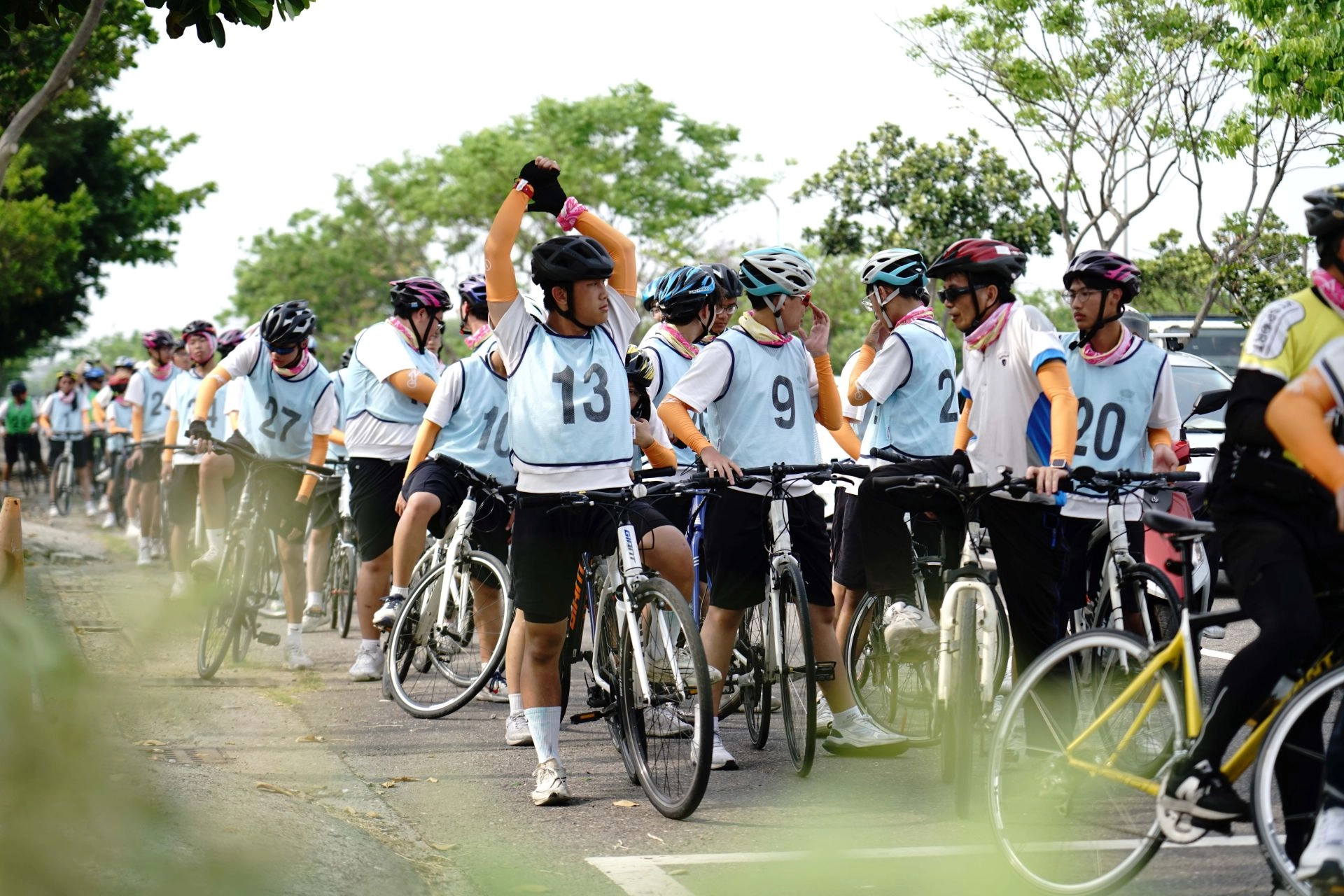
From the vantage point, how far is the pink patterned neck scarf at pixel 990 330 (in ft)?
20.0

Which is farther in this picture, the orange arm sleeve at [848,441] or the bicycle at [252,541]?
the bicycle at [252,541]

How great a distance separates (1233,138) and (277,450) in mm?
16651

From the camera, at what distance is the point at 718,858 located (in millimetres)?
5148

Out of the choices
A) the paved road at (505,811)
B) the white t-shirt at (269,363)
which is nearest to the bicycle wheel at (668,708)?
the paved road at (505,811)

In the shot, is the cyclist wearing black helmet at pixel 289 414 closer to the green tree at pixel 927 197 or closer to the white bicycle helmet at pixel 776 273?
the white bicycle helmet at pixel 776 273

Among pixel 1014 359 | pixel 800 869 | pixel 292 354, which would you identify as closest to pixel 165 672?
pixel 800 869

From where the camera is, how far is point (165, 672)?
2.65m

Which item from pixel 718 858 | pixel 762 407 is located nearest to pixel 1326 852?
pixel 718 858

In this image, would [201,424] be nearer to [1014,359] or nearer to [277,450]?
[277,450]

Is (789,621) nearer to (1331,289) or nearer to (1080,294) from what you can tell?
(1080,294)

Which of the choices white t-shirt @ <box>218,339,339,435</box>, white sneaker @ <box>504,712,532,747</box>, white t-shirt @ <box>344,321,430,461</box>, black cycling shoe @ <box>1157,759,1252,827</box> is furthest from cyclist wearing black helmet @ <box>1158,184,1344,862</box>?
white t-shirt @ <box>218,339,339,435</box>

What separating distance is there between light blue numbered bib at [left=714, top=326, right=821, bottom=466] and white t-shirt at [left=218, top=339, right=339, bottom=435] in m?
3.79

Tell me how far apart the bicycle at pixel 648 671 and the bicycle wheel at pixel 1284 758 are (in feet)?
6.50

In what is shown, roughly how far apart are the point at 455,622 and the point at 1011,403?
320 cm
